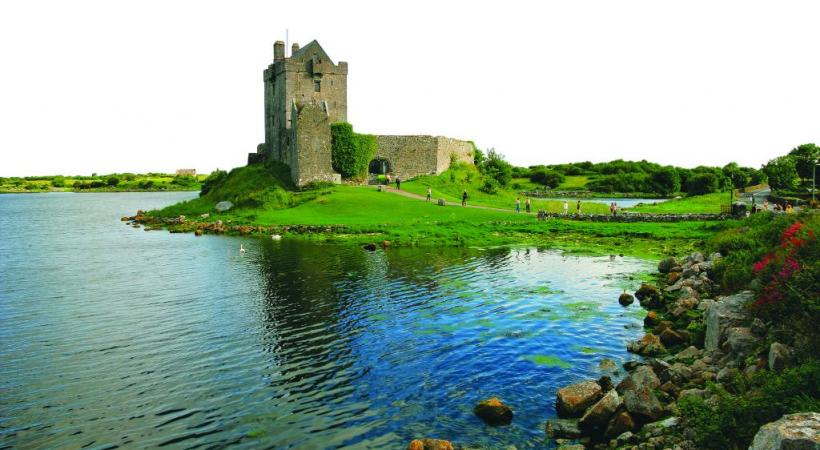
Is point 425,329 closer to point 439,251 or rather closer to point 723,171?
point 439,251

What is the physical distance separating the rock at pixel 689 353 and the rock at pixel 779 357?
12.0 ft

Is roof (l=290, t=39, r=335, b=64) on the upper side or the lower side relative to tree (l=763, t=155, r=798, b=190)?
upper

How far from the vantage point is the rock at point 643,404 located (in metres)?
12.9

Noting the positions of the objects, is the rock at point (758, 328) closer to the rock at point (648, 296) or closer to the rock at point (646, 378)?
the rock at point (646, 378)

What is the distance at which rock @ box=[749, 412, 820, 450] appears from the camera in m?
8.34

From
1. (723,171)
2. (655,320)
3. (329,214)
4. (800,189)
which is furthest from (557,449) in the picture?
(723,171)

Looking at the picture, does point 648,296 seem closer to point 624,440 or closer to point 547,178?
point 624,440

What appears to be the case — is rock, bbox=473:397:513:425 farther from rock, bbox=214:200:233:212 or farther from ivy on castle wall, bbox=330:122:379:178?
ivy on castle wall, bbox=330:122:379:178

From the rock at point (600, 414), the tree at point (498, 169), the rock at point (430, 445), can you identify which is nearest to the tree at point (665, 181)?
the tree at point (498, 169)

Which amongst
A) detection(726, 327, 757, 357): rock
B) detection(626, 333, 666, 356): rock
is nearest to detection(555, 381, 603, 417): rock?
detection(726, 327, 757, 357): rock

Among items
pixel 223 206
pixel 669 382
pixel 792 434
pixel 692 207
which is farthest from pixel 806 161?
pixel 792 434

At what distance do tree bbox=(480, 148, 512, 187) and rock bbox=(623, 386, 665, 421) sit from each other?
7718 centimetres

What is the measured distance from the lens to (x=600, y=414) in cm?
1310

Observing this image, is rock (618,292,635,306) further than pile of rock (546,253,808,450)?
Yes
